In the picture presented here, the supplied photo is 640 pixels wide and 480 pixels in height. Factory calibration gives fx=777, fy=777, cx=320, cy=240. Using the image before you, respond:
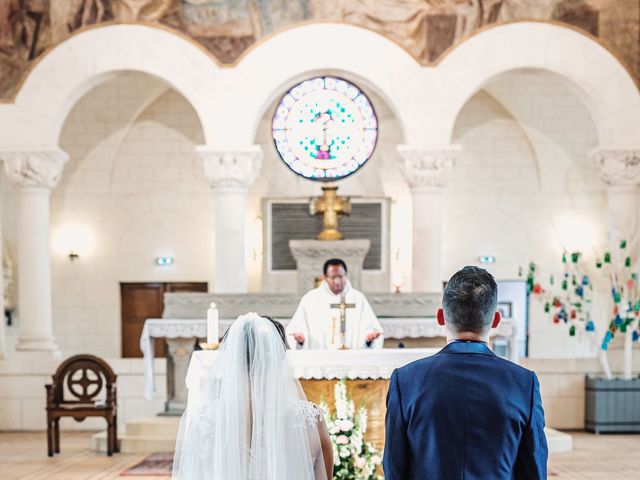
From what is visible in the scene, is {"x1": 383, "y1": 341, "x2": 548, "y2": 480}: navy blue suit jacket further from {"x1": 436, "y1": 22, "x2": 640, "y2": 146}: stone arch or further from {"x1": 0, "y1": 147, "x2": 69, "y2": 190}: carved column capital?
{"x1": 0, "y1": 147, "x2": 69, "y2": 190}: carved column capital

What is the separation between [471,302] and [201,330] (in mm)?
7155

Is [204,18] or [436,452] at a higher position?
[204,18]

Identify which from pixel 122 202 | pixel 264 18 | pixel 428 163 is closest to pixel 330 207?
pixel 428 163

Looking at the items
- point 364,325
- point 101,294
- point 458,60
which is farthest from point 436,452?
point 101,294

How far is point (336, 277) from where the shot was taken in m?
7.12

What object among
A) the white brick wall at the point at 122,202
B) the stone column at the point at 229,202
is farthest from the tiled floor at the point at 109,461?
the white brick wall at the point at 122,202

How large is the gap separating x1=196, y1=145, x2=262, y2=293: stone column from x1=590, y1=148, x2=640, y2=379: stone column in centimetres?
495

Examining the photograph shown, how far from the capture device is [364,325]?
7457 mm

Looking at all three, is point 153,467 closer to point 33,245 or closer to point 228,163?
point 33,245

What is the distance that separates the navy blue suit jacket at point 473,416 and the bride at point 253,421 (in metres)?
1.01

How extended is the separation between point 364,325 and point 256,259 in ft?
23.8

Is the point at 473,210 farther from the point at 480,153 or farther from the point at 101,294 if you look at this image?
the point at 101,294

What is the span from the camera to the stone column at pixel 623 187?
1093 cm

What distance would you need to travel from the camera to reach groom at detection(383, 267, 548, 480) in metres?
2.50
